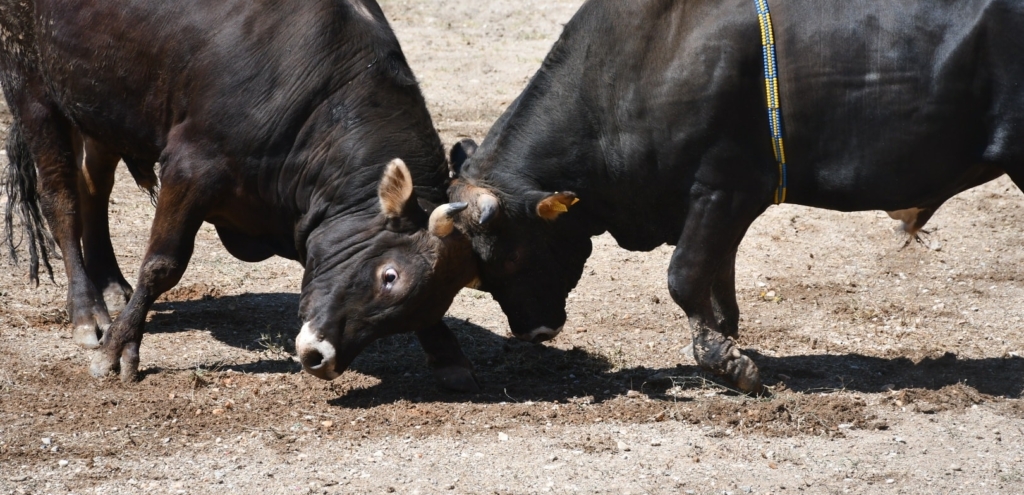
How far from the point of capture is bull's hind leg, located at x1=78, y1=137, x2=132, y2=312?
6.93 m

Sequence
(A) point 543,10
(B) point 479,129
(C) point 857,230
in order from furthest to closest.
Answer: (A) point 543,10
(B) point 479,129
(C) point 857,230

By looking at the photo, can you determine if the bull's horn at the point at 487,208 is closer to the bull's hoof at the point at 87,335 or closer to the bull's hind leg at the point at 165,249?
the bull's hind leg at the point at 165,249

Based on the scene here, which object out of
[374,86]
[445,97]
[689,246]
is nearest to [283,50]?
[374,86]

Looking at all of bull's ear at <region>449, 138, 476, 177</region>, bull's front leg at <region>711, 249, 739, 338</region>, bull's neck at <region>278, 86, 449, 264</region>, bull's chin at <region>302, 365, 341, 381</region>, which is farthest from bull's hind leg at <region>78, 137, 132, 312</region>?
bull's front leg at <region>711, 249, 739, 338</region>

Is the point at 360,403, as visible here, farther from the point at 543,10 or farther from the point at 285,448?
the point at 543,10

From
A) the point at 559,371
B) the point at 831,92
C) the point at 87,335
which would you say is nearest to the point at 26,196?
the point at 87,335

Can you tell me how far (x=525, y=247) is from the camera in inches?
212

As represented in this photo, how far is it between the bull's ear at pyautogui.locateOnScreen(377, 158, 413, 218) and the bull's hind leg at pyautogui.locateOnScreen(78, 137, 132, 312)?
2.50 metres

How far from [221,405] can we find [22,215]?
253 centimetres

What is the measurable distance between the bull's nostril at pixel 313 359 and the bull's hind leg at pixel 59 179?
177 cm

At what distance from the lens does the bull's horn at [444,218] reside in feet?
16.7

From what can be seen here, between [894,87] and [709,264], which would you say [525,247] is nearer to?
[709,264]

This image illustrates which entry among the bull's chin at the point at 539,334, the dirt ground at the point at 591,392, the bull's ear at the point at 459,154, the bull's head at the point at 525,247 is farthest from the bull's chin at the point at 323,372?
the bull's ear at the point at 459,154

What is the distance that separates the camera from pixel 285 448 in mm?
4746
